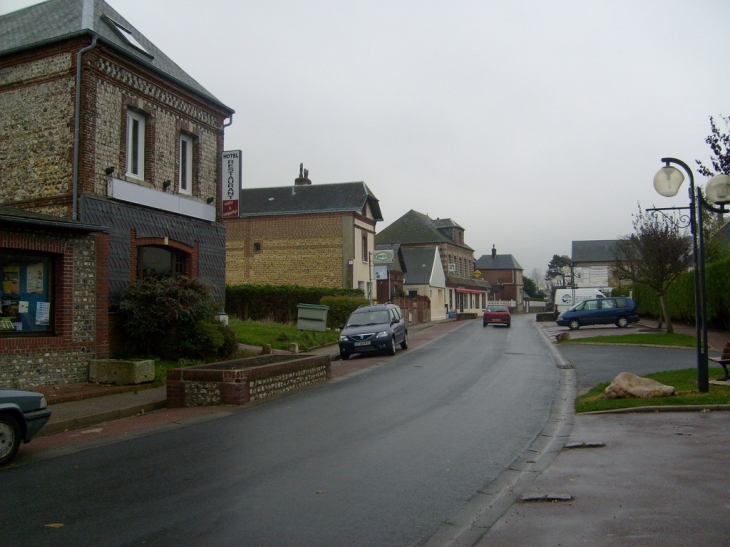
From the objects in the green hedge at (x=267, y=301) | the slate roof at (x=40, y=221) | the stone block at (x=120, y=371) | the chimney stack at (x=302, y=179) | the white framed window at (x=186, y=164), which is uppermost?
the chimney stack at (x=302, y=179)

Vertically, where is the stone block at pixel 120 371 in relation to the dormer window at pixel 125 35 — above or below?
below

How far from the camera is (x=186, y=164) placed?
19.2 m

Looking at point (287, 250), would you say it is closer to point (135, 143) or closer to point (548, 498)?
point (135, 143)

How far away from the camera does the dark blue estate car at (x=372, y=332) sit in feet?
73.2

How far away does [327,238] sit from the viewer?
4250 cm

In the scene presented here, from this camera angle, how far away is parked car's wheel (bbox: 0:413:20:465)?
7.95 m

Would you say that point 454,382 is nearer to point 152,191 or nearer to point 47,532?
point 152,191

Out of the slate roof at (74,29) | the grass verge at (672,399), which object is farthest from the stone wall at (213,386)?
the slate roof at (74,29)

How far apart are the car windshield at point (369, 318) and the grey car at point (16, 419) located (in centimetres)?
1548

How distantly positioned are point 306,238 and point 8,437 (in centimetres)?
3524

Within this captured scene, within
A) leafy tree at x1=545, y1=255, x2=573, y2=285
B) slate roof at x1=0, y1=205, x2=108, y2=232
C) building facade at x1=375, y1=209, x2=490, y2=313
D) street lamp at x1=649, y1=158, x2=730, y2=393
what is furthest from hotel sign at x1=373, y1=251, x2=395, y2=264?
leafy tree at x1=545, y1=255, x2=573, y2=285

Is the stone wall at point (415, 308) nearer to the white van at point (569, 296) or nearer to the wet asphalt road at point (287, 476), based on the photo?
the white van at point (569, 296)

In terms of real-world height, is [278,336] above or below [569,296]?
below

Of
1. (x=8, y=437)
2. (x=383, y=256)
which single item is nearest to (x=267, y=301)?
(x=383, y=256)
